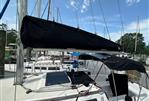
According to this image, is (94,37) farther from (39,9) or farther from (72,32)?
(39,9)

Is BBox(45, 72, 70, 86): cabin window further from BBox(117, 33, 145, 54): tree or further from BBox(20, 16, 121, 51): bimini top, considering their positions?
BBox(117, 33, 145, 54): tree

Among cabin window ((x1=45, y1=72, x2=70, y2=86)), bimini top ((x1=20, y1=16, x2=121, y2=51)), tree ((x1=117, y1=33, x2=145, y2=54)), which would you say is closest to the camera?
bimini top ((x1=20, y1=16, x2=121, y2=51))

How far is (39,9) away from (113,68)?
10.5ft

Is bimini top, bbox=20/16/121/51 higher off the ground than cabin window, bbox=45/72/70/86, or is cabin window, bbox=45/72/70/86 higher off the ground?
bimini top, bbox=20/16/121/51

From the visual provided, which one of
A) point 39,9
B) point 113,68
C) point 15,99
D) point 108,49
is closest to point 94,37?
point 108,49

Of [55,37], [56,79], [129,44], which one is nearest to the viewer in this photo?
[55,37]

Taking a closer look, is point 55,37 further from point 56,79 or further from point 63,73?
point 63,73

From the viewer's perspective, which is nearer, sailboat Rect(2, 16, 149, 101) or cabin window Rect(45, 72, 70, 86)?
sailboat Rect(2, 16, 149, 101)

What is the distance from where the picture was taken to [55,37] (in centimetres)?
343

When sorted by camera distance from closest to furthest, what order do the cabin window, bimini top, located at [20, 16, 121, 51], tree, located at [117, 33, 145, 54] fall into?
1. bimini top, located at [20, 16, 121, 51]
2. the cabin window
3. tree, located at [117, 33, 145, 54]

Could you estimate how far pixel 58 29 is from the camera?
355 cm

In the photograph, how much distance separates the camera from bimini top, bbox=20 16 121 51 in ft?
10.6

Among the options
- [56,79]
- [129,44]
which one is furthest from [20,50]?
[129,44]

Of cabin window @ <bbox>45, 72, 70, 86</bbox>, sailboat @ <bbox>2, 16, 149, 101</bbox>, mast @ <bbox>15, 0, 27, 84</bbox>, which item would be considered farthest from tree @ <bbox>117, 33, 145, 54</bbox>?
mast @ <bbox>15, 0, 27, 84</bbox>
